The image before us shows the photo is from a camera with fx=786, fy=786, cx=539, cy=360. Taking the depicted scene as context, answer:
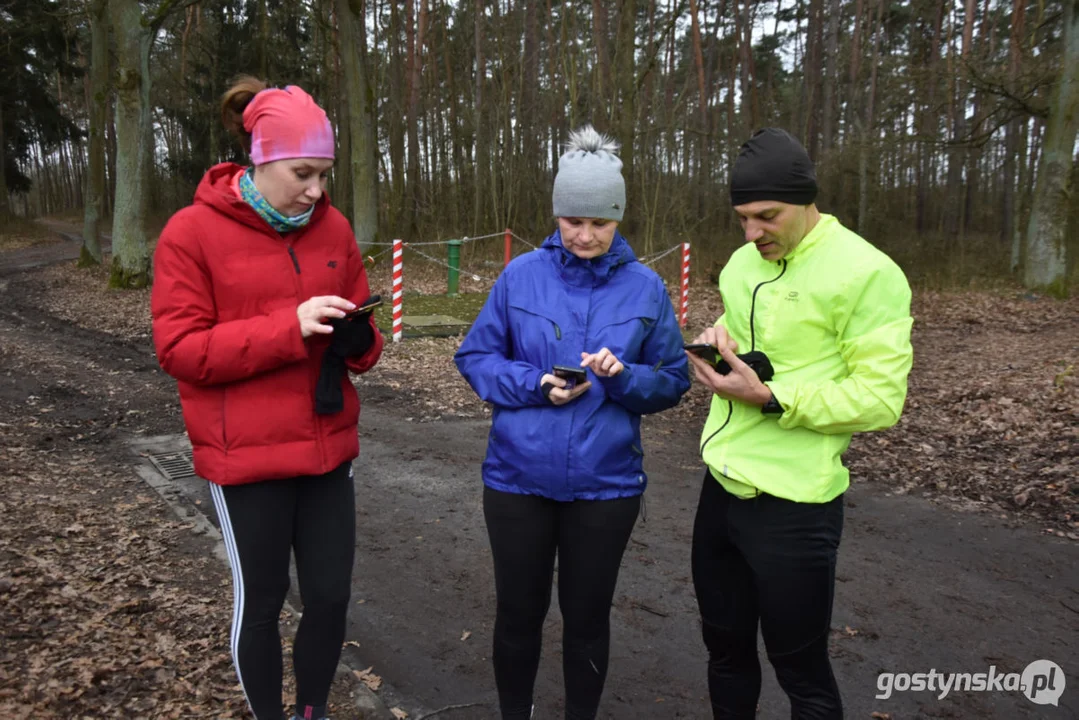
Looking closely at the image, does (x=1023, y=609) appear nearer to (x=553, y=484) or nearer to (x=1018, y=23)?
(x=553, y=484)

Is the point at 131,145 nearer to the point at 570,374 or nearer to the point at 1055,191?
the point at 570,374

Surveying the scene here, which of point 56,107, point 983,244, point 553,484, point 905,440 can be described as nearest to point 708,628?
point 553,484

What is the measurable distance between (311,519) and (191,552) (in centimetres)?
230

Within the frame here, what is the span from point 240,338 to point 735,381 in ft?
4.76

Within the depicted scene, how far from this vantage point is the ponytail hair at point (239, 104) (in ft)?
8.23

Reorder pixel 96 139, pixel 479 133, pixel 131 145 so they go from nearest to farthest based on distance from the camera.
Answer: pixel 131 145 < pixel 96 139 < pixel 479 133

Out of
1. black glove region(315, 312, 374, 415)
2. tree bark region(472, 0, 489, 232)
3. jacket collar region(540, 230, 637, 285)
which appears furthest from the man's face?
tree bark region(472, 0, 489, 232)

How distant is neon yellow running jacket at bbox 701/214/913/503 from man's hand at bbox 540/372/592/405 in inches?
18.2

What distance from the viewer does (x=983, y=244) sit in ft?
80.1

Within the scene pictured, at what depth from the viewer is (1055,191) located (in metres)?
14.9

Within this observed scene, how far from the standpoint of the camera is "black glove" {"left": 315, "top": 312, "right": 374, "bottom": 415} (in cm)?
246

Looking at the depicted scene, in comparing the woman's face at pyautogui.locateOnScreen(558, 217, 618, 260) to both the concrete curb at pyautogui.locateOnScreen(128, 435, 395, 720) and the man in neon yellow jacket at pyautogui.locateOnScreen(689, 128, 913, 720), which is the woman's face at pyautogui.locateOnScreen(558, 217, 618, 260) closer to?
the man in neon yellow jacket at pyautogui.locateOnScreen(689, 128, 913, 720)

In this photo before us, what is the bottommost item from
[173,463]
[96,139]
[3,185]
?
[173,463]

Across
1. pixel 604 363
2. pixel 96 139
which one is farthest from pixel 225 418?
pixel 96 139
